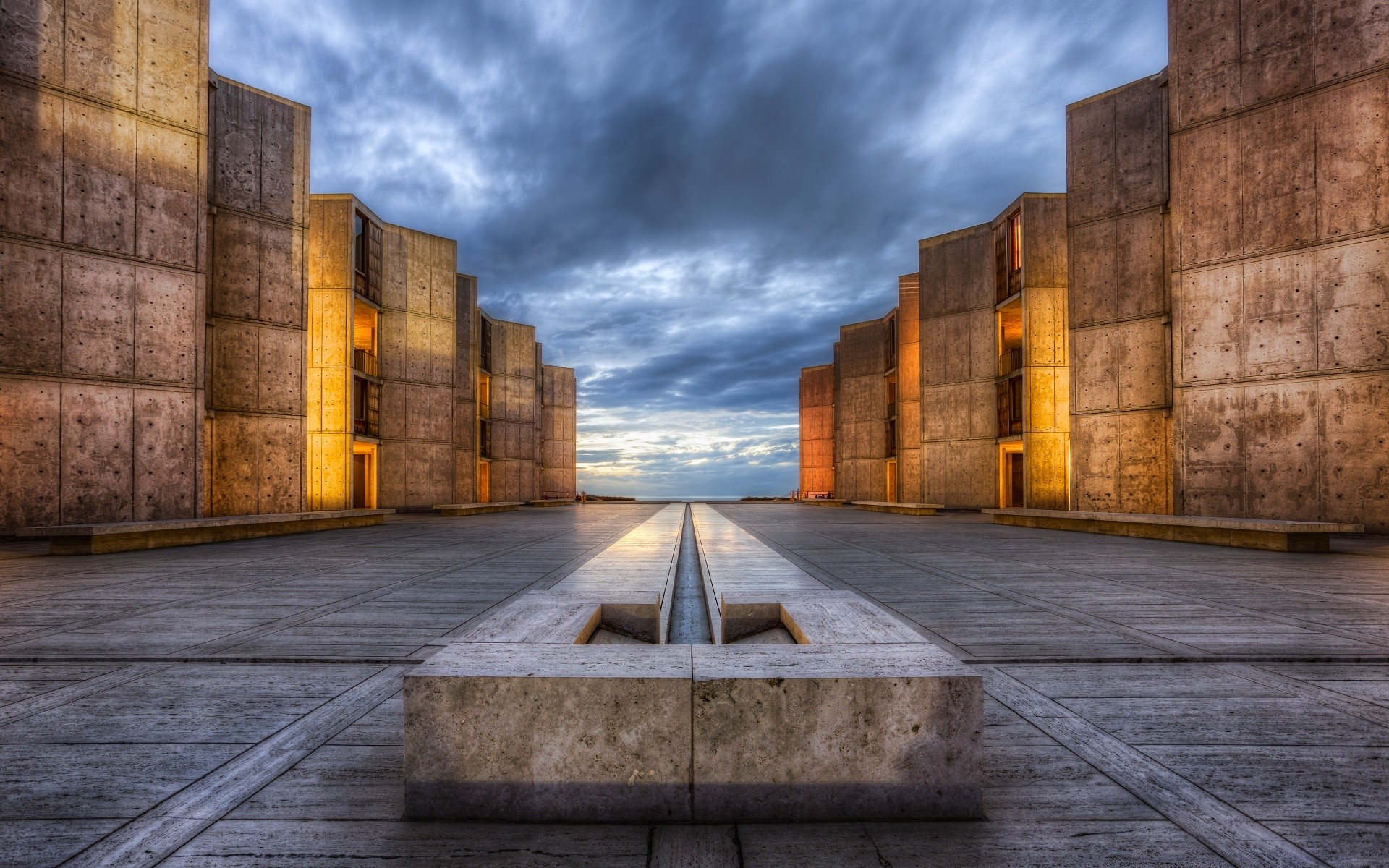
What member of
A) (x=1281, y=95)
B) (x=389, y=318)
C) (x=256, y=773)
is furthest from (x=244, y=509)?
(x=1281, y=95)

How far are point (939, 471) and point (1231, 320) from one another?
36.0ft

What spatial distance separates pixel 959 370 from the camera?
77.9 feet

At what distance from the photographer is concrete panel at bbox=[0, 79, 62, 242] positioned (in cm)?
1231

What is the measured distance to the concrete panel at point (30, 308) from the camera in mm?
12250

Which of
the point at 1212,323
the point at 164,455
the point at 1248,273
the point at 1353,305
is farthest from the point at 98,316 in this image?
the point at 1353,305

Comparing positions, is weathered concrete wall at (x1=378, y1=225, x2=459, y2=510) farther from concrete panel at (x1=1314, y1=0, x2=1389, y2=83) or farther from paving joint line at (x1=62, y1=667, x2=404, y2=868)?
concrete panel at (x1=1314, y1=0, x2=1389, y2=83)

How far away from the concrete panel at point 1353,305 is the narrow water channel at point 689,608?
14.2 m

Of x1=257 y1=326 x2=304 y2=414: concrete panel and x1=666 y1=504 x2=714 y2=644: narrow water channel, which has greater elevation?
x1=257 y1=326 x2=304 y2=414: concrete panel

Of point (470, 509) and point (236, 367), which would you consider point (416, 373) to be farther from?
point (236, 367)

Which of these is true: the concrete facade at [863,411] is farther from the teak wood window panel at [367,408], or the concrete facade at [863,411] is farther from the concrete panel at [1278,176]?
the teak wood window panel at [367,408]

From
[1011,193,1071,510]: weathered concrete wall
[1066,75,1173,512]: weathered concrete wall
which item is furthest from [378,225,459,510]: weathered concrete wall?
[1066,75,1173,512]: weathered concrete wall

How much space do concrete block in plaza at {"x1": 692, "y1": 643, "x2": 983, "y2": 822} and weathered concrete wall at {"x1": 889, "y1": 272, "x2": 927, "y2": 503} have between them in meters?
25.7

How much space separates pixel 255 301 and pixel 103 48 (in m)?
5.84

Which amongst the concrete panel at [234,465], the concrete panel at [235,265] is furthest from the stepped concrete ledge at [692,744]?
the concrete panel at [235,265]
